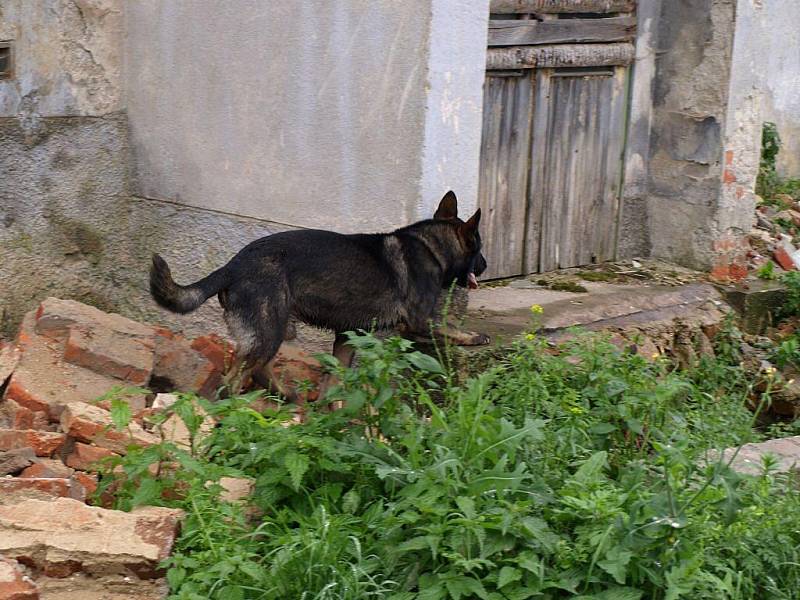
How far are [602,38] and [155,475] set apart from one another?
16.2 feet

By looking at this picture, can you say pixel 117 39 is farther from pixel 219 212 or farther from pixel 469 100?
pixel 469 100

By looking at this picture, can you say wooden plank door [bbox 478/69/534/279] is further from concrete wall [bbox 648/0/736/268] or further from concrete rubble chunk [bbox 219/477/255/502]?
concrete rubble chunk [bbox 219/477/255/502]

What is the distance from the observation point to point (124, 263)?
788cm

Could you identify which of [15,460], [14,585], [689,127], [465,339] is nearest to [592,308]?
[465,339]

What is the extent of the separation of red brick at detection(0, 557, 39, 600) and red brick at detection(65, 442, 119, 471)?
1.03m

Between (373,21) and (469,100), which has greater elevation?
(373,21)

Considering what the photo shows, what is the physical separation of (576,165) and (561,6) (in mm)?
1120

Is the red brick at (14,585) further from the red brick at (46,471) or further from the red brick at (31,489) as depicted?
the red brick at (46,471)

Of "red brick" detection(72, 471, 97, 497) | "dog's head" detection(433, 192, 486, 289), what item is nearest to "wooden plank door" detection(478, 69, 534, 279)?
"dog's head" detection(433, 192, 486, 289)

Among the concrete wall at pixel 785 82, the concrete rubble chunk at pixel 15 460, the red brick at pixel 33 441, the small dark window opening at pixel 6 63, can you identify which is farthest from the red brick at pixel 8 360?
the concrete wall at pixel 785 82

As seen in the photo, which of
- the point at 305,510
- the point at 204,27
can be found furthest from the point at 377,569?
the point at 204,27

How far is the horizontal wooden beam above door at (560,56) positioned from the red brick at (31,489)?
4.11 m

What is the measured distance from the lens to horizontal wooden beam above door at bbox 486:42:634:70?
7.62 metres

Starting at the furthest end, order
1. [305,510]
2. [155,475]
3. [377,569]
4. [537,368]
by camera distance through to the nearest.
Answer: [537,368] < [155,475] < [305,510] < [377,569]
